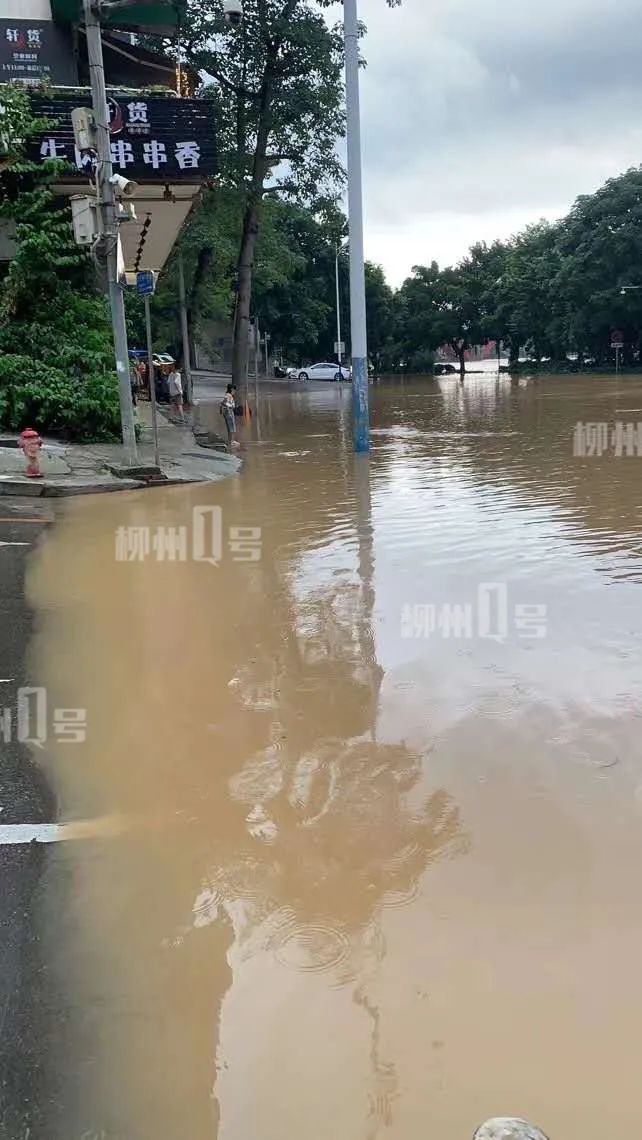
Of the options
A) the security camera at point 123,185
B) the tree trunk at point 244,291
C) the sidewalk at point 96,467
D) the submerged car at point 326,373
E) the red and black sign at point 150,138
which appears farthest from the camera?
the submerged car at point 326,373

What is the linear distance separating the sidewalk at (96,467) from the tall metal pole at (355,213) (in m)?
2.77

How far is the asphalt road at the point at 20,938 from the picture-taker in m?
2.72

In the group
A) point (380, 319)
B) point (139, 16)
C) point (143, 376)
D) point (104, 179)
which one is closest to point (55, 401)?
point (104, 179)

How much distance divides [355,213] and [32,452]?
7836 millimetres

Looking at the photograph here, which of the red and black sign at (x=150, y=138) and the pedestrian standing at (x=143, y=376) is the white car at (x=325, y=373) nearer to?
the pedestrian standing at (x=143, y=376)

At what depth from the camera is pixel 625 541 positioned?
9.95 meters

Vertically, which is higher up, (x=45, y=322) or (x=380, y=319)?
(x=380, y=319)

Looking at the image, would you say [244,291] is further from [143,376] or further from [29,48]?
[143,376]

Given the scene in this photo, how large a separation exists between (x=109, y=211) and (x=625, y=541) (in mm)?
8731

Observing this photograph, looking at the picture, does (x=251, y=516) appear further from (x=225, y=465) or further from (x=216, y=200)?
(x=216, y=200)

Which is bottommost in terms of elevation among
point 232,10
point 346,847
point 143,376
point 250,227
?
point 346,847

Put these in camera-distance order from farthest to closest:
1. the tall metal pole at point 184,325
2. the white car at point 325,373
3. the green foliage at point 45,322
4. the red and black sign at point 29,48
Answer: the white car at point 325,373
the tall metal pole at point 184,325
the red and black sign at point 29,48
the green foliage at point 45,322

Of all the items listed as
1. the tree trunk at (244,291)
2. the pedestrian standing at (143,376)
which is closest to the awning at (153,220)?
the tree trunk at (244,291)

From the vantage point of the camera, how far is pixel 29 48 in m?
20.7
